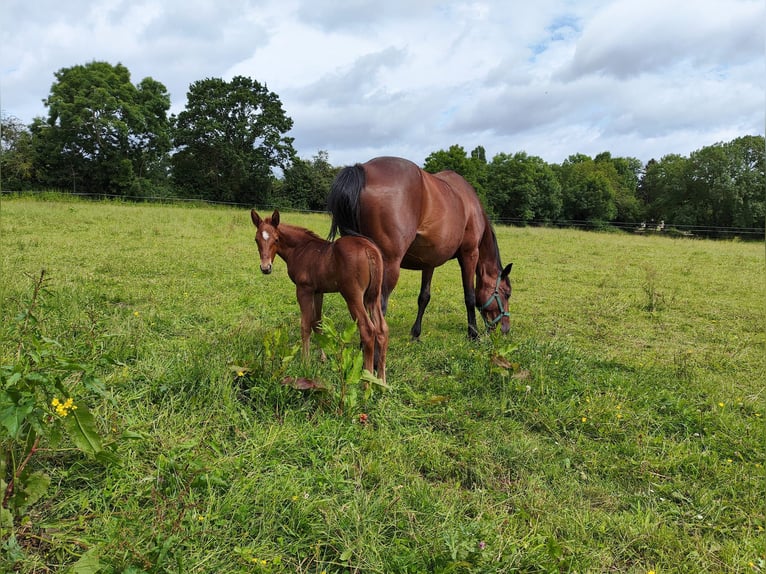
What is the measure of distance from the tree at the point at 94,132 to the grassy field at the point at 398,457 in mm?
34101

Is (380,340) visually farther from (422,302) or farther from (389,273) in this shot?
(422,302)

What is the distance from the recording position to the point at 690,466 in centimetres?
→ 299

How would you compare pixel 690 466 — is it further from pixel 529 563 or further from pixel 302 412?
pixel 302 412

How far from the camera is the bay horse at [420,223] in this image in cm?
414

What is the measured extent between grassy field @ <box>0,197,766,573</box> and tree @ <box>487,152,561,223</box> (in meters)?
47.4

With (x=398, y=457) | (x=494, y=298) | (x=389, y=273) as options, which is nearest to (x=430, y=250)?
(x=389, y=273)

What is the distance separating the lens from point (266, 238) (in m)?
4.13

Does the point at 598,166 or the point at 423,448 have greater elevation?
the point at 598,166

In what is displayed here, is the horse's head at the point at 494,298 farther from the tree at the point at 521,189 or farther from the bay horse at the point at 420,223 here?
the tree at the point at 521,189

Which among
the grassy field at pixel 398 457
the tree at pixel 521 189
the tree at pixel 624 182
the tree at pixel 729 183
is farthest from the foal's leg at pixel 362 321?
the tree at pixel 624 182

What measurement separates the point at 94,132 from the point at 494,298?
3843 centimetres

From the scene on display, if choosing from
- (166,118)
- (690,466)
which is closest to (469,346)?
(690,466)

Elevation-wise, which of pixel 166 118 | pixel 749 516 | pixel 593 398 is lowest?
pixel 749 516

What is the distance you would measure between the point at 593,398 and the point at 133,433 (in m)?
3.54
